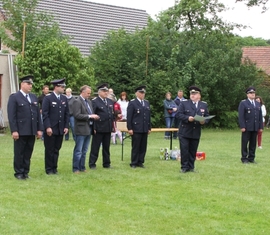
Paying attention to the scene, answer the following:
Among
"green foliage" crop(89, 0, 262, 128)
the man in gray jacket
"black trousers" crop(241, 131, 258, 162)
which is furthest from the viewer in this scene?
"green foliage" crop(89, 0, 262, 128)

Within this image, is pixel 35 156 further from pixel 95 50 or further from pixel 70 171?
pixel 95 50

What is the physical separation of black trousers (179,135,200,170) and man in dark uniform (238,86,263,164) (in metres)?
2.28

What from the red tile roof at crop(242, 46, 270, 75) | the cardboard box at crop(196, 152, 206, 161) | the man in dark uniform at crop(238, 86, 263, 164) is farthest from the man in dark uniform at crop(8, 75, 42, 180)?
the red tile roof at crop(242, 46, 270, 75)

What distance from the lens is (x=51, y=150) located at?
12125 mm

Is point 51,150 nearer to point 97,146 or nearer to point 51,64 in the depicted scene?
point 97,146

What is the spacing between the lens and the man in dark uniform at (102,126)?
13109 mm

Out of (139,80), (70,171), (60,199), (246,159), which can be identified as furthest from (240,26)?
(60,199)

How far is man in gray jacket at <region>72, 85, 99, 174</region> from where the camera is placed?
1237cm

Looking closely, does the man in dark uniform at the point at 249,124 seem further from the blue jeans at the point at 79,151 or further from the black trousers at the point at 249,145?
the blue jeans at the point at 79,151

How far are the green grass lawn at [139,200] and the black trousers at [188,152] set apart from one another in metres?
0.27

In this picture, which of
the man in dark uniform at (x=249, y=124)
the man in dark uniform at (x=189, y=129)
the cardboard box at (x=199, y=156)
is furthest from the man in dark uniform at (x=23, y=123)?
the man in dark uniform at (x=249, y=124)

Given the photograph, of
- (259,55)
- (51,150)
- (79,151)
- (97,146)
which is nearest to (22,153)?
(51,150)

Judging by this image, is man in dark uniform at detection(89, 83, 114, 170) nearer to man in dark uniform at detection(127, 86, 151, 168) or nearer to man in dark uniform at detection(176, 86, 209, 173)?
man in dark uniform at detection(127, 86, 151, 168)

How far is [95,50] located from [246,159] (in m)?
14.3
